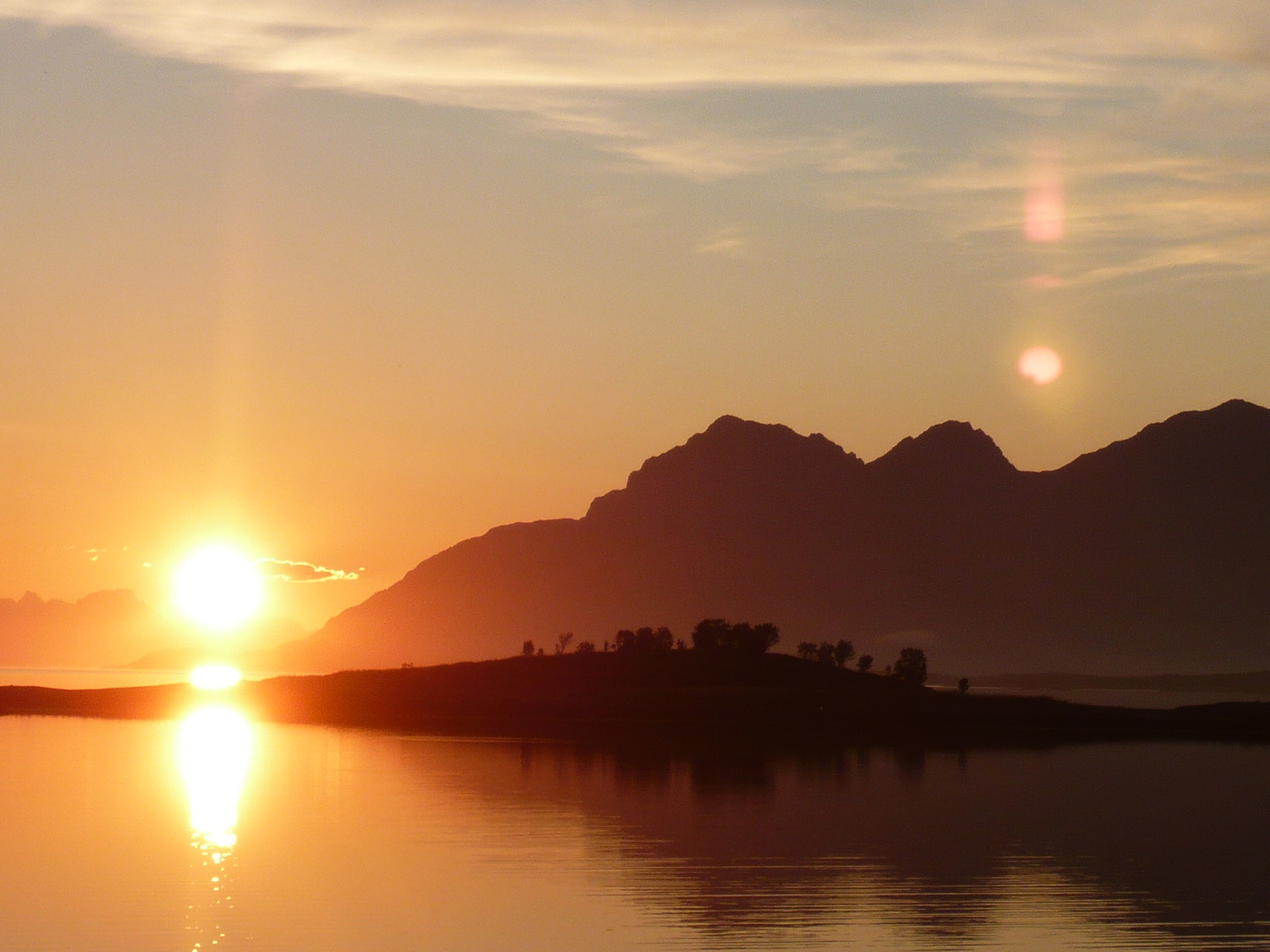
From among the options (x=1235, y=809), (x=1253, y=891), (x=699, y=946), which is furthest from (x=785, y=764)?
(x=699, y=946)

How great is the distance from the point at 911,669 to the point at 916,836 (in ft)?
366

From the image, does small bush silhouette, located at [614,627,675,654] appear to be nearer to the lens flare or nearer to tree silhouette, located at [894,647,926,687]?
tree silhouette, located at [894,647,926,687]

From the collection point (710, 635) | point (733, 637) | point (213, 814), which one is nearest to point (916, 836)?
point (213, 814)

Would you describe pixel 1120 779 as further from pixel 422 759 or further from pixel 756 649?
pixel 756 649

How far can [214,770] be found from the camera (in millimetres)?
87750

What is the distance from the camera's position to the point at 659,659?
172625mm

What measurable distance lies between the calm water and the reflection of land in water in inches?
8.1

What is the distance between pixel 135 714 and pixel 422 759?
7993 centimetres

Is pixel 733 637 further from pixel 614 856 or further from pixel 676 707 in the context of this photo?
pixel 614 856

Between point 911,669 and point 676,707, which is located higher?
point 911,669

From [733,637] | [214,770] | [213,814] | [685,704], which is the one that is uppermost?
[733,637]

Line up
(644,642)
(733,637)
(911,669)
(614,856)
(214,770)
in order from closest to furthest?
1. (614,856)
2. (214,770)
3. (911,669)
4. (644,642)
5. (733,637)

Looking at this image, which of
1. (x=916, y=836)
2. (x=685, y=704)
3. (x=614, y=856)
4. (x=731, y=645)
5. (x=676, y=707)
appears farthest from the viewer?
(x=731, y=645)

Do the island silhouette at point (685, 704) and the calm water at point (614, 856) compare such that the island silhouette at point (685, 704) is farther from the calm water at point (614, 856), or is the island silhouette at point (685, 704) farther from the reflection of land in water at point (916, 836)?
the calm water at point (614, 856)
